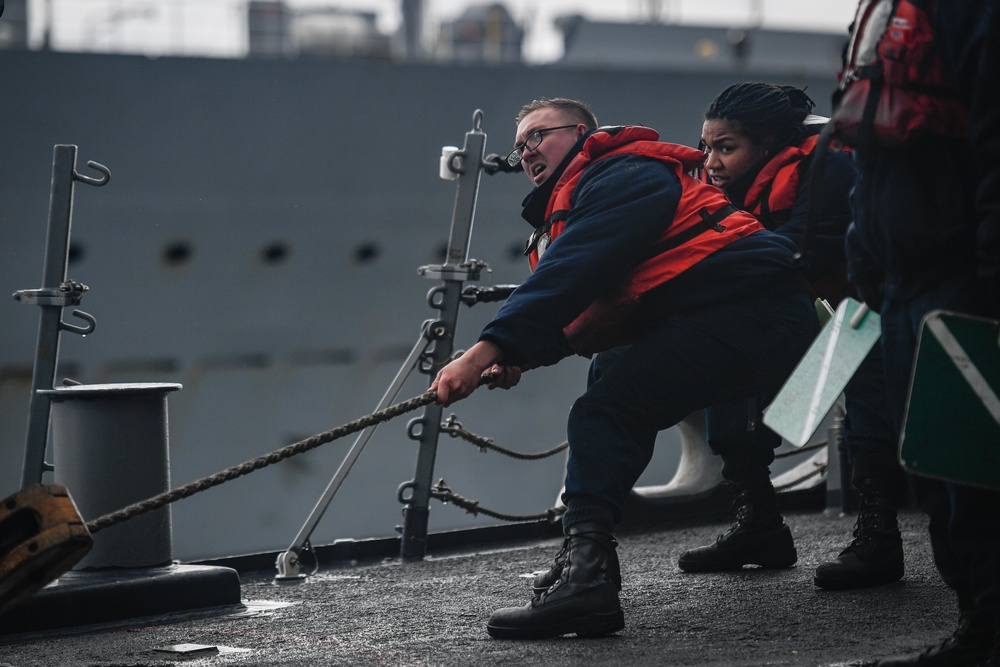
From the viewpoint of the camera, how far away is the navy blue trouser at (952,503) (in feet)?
7.16

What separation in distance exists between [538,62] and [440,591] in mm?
9750

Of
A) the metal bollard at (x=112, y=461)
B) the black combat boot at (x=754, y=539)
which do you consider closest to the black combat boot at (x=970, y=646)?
the black combat boot at (x=754, y=539)

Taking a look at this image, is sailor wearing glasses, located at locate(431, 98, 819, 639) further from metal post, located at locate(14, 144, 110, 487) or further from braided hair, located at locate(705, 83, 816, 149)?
metal post, located at locate(14, 144, 110, 487)

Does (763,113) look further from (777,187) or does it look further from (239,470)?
(239,470)

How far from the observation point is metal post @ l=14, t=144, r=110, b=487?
403 cm

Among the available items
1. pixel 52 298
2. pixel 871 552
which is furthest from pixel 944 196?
pixel 52 298

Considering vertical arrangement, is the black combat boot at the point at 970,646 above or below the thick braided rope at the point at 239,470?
below

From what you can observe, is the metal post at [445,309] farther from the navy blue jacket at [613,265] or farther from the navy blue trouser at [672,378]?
the navy blue trouser at [672,378]

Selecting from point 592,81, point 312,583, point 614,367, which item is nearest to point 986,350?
point 614,367

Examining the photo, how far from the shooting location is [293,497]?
11.0m

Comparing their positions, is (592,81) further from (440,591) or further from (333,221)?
(440,591)

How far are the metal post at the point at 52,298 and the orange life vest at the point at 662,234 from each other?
167 centimetres

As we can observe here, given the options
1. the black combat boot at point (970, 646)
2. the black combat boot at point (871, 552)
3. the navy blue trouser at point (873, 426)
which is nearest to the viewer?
the black combat boot at point (970, 646)

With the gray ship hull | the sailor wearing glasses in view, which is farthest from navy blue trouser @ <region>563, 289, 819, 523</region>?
the gray ship hull
